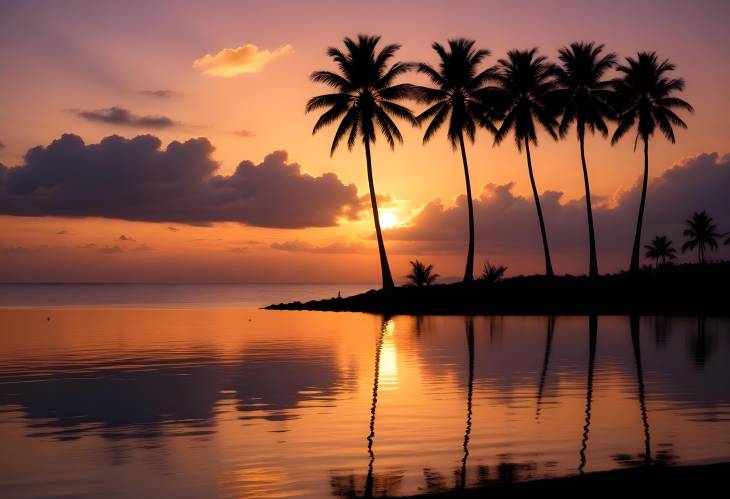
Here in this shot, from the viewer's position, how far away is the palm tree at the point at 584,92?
56.7 m

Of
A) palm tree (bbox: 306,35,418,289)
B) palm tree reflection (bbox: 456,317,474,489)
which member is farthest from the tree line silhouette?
palm tree reflection (bbox: 456,317,474,489)

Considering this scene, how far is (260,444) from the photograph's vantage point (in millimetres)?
11289

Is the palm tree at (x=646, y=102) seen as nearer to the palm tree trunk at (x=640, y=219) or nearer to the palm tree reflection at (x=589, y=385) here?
the palm tree trunk at (x=640, y=219)

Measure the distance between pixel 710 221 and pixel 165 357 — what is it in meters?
102

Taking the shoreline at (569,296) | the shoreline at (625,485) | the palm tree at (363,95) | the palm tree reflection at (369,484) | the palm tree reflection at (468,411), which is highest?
the palm tree at (363,95)

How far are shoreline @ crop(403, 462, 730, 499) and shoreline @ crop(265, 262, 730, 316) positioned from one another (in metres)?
42.1

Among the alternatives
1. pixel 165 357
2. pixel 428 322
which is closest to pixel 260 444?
pixel 165 357

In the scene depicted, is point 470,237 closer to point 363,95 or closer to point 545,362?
point 363,95

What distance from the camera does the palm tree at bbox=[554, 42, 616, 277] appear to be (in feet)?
186

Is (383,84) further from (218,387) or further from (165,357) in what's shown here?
(218,387)

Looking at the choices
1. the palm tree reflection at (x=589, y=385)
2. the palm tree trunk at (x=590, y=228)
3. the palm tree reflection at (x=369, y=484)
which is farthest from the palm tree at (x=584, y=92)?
the palm tree reflection at (x=369, y=484)

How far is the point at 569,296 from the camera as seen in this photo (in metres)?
52.9

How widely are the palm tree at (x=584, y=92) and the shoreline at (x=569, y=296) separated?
4.14 meters

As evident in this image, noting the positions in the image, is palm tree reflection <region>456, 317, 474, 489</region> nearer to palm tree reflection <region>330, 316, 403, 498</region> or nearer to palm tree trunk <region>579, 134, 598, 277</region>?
palm tree reflection <region>330, 316, 403, 498</region>
